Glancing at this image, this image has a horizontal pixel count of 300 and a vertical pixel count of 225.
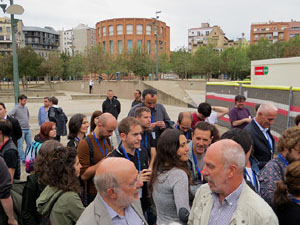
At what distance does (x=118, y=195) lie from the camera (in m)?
1.80

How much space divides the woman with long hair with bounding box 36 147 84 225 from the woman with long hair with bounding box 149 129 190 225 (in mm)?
751

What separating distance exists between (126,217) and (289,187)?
1.29 meters

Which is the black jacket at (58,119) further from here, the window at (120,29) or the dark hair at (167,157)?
the window at (120,29)

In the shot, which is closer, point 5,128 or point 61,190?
point 61,190

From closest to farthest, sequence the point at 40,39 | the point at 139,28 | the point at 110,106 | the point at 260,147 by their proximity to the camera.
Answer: the point at 260,147, the point at 110,106, the point at 139,28, the point at 40,39

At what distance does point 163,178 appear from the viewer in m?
2.52

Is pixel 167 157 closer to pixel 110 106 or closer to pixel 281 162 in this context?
pixel 281 162

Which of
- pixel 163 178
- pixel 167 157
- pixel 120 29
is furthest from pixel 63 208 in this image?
pixel 120 29

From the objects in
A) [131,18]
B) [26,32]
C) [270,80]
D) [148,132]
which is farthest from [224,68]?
[26,32]

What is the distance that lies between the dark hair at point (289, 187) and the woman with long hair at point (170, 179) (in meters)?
0.76

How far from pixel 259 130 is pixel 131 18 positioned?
67755 millimetres

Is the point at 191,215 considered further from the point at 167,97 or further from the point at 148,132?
the point at 167,97

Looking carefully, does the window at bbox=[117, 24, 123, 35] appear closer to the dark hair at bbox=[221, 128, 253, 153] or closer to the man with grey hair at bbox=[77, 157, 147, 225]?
the dark hair at bbox=[221, 128, 253, 153]

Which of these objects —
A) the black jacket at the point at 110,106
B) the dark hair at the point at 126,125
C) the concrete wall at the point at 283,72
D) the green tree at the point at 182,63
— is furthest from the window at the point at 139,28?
the dark hair at the point at 126,125
